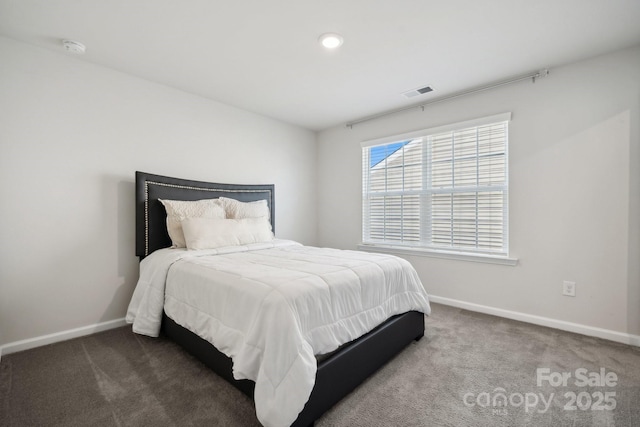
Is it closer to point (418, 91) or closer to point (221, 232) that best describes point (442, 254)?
point (418, 91)

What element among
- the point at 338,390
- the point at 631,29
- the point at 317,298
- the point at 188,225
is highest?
the point at 631,29

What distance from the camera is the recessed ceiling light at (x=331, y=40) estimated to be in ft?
7.15

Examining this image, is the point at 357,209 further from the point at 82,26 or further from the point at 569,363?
the point at 82,26

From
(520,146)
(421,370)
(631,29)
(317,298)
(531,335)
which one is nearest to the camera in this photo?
(317,298)

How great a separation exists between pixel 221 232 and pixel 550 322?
3.24 meters

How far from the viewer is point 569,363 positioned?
2.04 metres

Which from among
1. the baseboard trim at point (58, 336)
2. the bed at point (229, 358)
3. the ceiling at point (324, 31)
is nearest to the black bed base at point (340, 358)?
the bed at point (229, 358)

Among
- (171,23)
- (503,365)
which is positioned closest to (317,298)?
(503,365)

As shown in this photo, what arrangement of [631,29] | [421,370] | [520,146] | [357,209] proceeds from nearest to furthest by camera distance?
[421,370] → [631,29] → [520,146] → [357,209]

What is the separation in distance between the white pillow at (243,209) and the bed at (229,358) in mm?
192

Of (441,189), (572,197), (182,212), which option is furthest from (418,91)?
(182,212)

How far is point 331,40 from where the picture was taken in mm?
2230

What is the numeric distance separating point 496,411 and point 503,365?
56 cm

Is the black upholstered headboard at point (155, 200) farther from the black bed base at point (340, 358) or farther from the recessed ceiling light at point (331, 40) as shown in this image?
the recessed ceiling light at point (331, 40)
